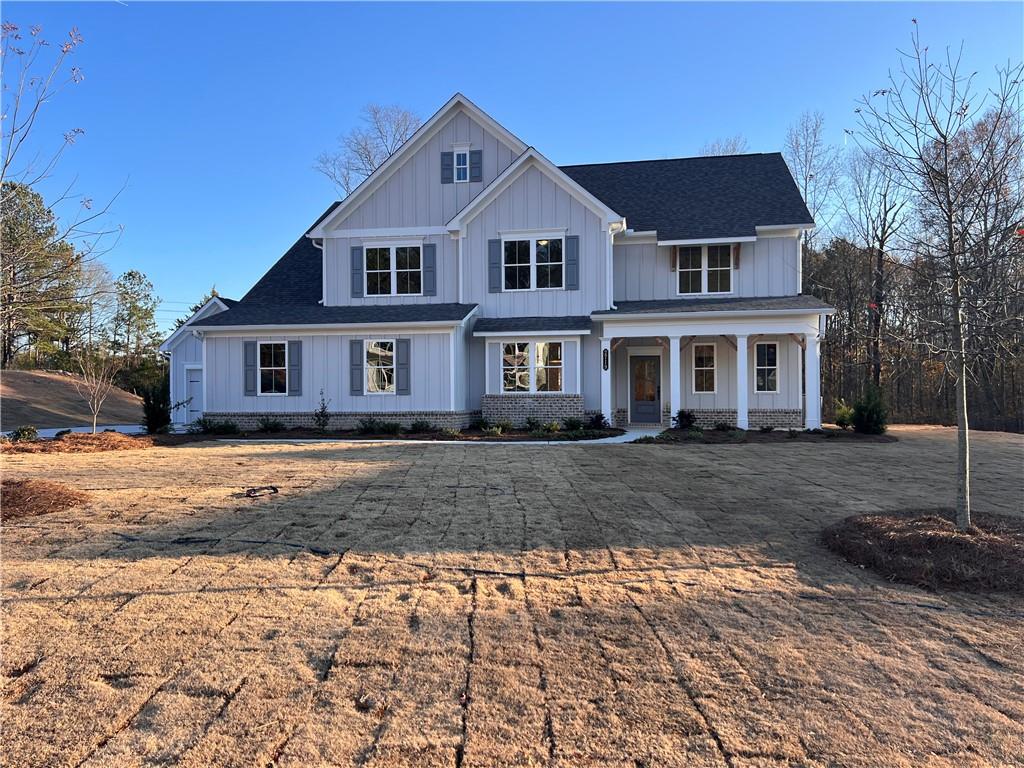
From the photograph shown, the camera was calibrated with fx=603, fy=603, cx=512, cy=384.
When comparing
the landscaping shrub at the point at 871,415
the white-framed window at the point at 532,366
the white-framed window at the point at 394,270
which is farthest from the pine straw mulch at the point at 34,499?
the landscaping shrub at the point at 871,415

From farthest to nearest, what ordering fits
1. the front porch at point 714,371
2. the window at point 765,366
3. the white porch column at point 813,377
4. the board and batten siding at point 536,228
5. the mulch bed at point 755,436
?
the window at point 765,366, the board and batten siding at point 536,228, the front porch at point 714,371, the white porch column at point 813,377, the mulch bed at point 755,436

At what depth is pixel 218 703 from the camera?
278 cm

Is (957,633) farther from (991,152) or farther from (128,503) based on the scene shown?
(128,503)

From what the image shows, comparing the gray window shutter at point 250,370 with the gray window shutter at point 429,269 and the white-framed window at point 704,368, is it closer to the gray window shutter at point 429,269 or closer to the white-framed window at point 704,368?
the gray window shutter at point 429,269

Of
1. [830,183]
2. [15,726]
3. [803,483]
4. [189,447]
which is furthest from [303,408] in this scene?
[830,183]

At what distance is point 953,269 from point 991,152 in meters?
1.21

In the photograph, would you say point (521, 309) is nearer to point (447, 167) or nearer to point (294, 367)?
point (447, 167)

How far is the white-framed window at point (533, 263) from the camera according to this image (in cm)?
1752

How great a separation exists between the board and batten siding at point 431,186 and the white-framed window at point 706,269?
242 inches

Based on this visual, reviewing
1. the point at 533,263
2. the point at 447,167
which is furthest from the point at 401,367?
the point at 447,167

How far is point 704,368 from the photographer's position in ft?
59.2

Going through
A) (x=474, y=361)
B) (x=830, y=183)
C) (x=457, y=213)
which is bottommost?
(x=474, y=361)

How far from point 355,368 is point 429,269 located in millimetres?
3864

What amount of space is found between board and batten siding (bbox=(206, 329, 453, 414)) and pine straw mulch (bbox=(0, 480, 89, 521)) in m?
9.99
